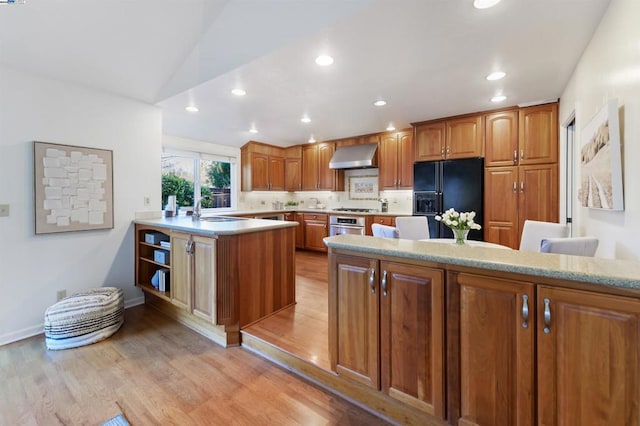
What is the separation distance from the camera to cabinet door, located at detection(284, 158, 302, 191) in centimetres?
622

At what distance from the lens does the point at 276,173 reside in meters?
6.18

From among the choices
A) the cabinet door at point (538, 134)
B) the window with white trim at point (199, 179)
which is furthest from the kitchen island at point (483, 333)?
the window with white trim at point (199, 179)

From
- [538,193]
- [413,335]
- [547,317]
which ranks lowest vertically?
[413,335]

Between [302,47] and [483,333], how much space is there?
91.5 inches

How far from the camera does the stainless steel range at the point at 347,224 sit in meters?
4.95

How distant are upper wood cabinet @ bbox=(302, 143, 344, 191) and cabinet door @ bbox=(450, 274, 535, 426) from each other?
4.65m

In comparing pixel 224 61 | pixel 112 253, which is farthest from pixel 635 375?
pixel 112 253

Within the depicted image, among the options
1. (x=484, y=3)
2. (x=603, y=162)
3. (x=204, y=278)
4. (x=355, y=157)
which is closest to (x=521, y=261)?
(x=603, y=162)

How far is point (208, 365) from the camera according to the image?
210 centimetres

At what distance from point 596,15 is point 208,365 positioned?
12.2ft

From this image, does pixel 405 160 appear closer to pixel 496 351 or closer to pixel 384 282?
pixel 384 282

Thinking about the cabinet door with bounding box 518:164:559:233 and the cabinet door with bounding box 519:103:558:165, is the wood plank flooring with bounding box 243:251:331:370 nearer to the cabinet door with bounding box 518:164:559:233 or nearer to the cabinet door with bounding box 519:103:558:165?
the cabinet door with bounding box 518:164:559:233

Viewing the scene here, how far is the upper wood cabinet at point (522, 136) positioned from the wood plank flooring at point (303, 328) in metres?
2.97

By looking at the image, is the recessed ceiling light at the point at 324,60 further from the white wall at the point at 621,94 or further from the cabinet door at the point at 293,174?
the cabinet door at the point at 293,174
